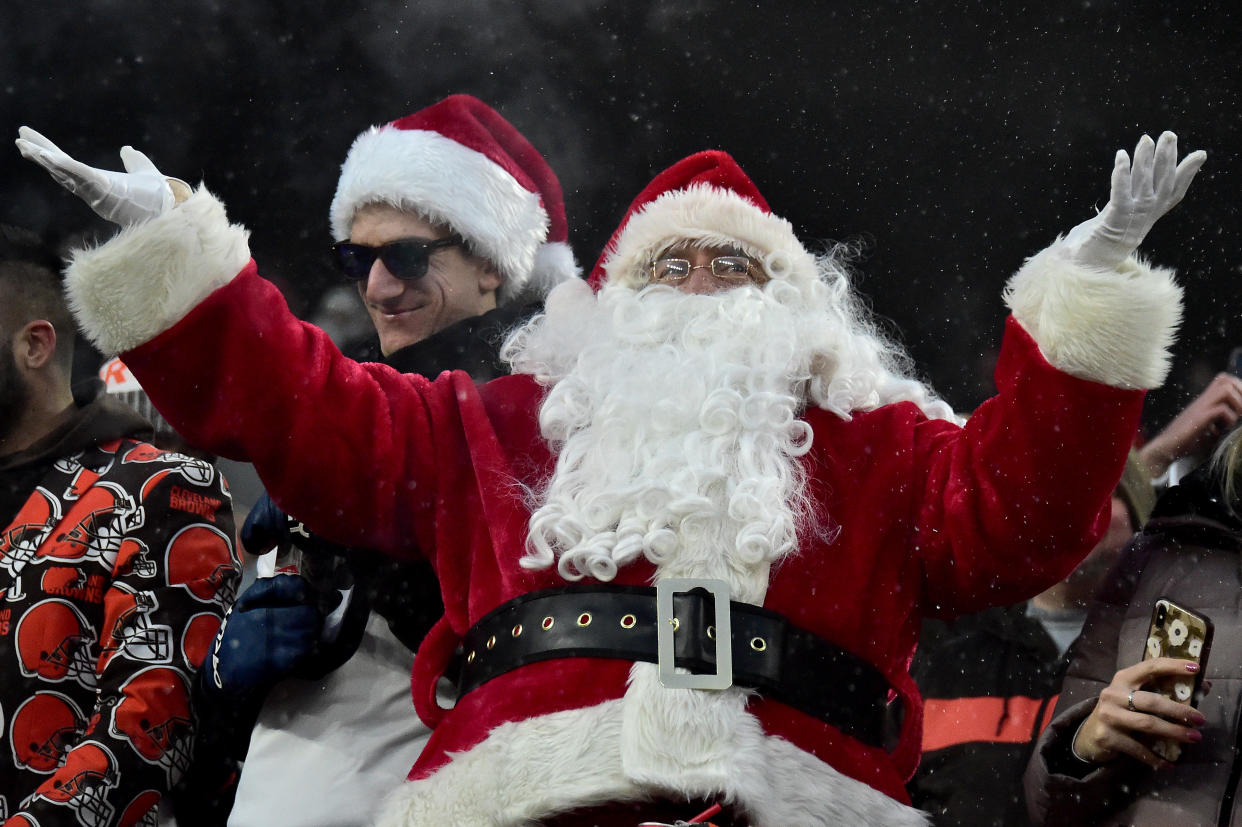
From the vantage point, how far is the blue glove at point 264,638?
96.4 inches

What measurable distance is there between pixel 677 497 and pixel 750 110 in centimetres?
252

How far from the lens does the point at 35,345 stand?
3037 mm

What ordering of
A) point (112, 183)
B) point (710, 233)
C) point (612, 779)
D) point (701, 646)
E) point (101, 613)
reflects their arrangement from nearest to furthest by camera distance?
point (612, 779)
point (701, 646)
point (112, 183)
point (101, 613)
point (710, 233)

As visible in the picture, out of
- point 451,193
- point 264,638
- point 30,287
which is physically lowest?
point 264,638

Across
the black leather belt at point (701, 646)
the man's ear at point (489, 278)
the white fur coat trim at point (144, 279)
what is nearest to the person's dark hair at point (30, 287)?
the white fur coat trim at point (144, 279)

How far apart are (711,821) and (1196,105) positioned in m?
3.17

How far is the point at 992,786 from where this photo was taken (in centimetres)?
281

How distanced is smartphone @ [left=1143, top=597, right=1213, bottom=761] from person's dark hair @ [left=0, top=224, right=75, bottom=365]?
253cm

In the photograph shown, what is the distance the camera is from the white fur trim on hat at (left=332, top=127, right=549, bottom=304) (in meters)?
3.45

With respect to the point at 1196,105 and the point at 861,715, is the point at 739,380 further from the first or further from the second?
the point at 1196,105

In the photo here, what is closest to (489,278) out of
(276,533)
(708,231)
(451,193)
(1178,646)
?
(451,193)

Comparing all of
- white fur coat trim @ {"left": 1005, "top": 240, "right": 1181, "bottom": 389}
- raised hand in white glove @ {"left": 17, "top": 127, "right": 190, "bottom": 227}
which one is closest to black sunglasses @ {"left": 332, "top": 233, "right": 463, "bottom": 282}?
raised hand in white glove @ {"left": 17, "top": 127, "right": 190, "bottom": 227}

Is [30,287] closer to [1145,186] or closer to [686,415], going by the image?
[686,415]

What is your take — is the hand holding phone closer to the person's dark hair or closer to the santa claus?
the santa claus
